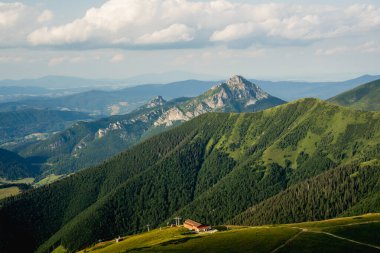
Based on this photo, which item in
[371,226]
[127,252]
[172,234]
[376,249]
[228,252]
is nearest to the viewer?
[376,249]

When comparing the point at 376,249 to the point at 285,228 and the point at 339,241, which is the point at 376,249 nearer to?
the point at 339,241

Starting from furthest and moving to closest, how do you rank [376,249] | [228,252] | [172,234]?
[172,234] < [228,252] < [376,249]

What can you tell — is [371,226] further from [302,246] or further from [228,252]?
[228,252]

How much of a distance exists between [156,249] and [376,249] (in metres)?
70.9

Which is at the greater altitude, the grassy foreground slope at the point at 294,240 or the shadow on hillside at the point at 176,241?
the grassy foreground slope at the point at 294,240

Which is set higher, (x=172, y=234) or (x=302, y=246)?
(x=302, y=246)

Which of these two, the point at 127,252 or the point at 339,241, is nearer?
the point at 339,241

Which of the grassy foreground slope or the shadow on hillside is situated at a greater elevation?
the grassy foreground slope

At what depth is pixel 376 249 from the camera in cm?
12462

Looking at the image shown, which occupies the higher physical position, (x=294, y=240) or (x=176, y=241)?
(x=294, y=240)

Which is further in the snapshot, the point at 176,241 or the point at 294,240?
the point at 176,241

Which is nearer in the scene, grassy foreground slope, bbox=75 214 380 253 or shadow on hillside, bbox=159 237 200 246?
grassy foreground slope, bbox=75 214 380 253

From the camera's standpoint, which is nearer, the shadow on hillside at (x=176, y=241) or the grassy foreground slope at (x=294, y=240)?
the grassy foreground slope at (x=294, y=240)

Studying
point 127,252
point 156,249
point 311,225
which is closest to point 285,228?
point 311,225
